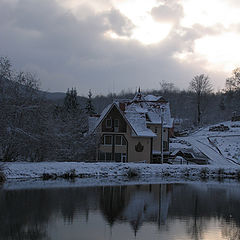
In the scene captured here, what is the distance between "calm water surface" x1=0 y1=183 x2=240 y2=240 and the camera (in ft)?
64.9

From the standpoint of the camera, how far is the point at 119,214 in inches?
976

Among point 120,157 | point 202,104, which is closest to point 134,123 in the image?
point 120,157

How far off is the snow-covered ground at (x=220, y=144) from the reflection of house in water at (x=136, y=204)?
22513 millimetres

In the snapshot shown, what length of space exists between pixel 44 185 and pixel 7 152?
402 inches

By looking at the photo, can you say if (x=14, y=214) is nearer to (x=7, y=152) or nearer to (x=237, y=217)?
(x=237, y=217)

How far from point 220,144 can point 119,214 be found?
5001 cm

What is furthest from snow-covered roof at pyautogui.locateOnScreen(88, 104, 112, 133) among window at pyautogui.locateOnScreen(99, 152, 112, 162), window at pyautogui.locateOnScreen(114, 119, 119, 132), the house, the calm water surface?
the calm water surface

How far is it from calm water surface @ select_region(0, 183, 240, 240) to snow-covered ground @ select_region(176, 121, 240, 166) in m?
23.8

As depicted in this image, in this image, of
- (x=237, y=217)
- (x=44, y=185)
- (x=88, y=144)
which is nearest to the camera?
(x=237, y=217)

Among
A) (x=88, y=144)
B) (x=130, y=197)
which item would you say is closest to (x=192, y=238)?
(x=130, y=197)

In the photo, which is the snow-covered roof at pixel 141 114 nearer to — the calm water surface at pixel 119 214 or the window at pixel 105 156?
the window at pixel 105 156

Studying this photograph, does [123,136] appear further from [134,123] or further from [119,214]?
[119,214]

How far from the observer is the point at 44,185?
35906 millimetres

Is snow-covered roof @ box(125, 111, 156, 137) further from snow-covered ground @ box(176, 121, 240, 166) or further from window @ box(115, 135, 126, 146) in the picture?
snow-covered ground @ box(176, 121, 240, 166)
